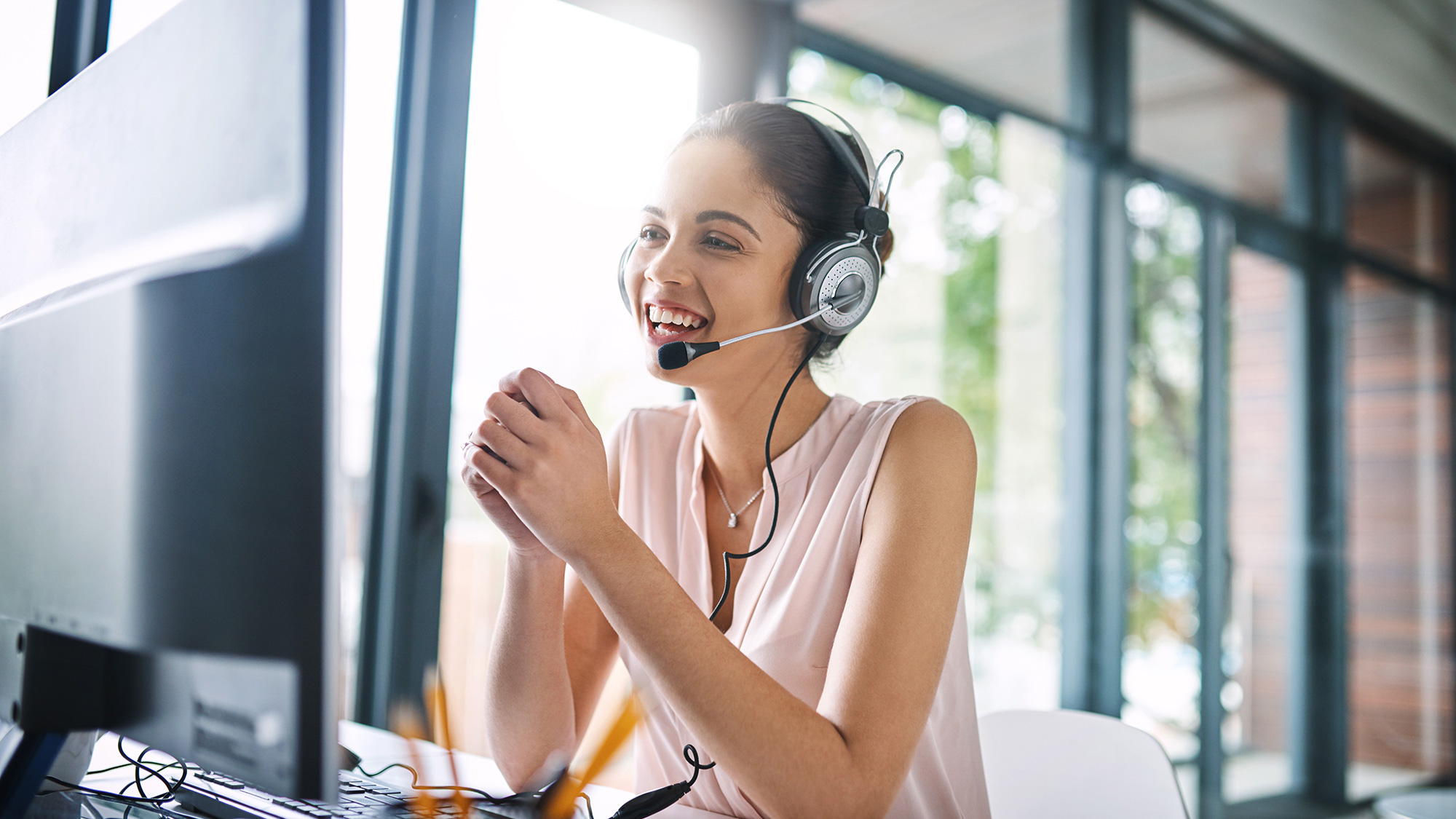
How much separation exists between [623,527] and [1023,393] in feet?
8.22

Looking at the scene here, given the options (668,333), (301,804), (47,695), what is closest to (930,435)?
(668,333)

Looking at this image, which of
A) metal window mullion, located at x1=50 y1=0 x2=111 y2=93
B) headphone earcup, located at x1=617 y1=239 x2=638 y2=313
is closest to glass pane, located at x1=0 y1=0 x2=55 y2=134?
metal window mullion, located at x1=50 y1=0 x2=111 y2=93

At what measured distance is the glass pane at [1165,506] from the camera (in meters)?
3.02

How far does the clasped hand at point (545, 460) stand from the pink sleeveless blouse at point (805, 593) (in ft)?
1.02

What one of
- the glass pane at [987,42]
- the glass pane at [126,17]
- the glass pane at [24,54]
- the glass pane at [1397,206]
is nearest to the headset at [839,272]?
the glass pane at [126,17]

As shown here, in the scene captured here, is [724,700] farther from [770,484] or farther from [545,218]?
[545,218]

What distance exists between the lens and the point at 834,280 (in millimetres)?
1106

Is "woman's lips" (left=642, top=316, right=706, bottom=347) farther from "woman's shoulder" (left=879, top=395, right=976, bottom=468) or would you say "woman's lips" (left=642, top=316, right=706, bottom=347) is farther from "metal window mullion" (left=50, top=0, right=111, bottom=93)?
"metal window mullion" (left=50, top=0, right=111, bottom=93)

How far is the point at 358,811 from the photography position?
2.51ft

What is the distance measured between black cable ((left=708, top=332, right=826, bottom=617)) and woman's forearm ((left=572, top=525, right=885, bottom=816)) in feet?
0.89

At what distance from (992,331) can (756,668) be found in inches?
96.2

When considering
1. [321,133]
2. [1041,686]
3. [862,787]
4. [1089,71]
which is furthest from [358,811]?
[1089,71]

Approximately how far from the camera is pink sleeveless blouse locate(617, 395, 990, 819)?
105 cm

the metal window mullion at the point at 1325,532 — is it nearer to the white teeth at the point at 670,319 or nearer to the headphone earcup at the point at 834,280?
the headphone earcup at the point at 834,280
